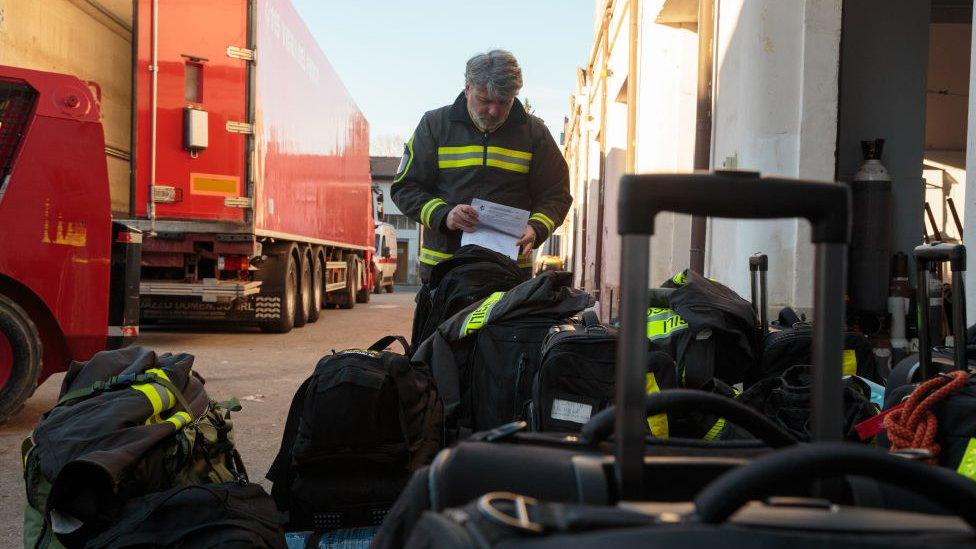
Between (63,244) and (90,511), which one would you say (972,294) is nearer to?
(90,511)

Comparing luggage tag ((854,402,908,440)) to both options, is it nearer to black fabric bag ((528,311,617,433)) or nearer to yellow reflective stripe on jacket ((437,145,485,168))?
black fabric bag ((528,311,617,433))

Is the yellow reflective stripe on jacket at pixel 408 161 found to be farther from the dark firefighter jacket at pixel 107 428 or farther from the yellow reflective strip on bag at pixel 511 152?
the dark firefighter jacket at pixel 107 428

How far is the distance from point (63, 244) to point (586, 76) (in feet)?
54.7

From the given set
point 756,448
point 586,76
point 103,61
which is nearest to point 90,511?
point 756,448

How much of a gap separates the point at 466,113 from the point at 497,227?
0.57m

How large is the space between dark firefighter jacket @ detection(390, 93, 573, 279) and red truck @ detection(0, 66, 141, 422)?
2258 mm

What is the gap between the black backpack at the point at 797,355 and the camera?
304 centimetres

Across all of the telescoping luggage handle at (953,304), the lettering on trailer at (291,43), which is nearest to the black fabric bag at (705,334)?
the telescoping luggage handle at (953,304)

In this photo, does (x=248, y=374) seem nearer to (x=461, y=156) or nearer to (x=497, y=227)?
(x=461, y=156)

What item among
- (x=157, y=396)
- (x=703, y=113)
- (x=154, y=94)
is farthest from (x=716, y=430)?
(x=154, y=94)

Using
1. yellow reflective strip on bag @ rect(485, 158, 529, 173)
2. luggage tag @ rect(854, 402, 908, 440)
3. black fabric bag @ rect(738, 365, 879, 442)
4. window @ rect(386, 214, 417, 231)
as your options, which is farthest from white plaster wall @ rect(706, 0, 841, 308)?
window @ rect(386, 214, 417, 231)

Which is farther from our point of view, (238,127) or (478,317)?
(238,127)

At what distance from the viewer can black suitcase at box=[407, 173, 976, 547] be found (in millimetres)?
807

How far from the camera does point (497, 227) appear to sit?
3832 mm
